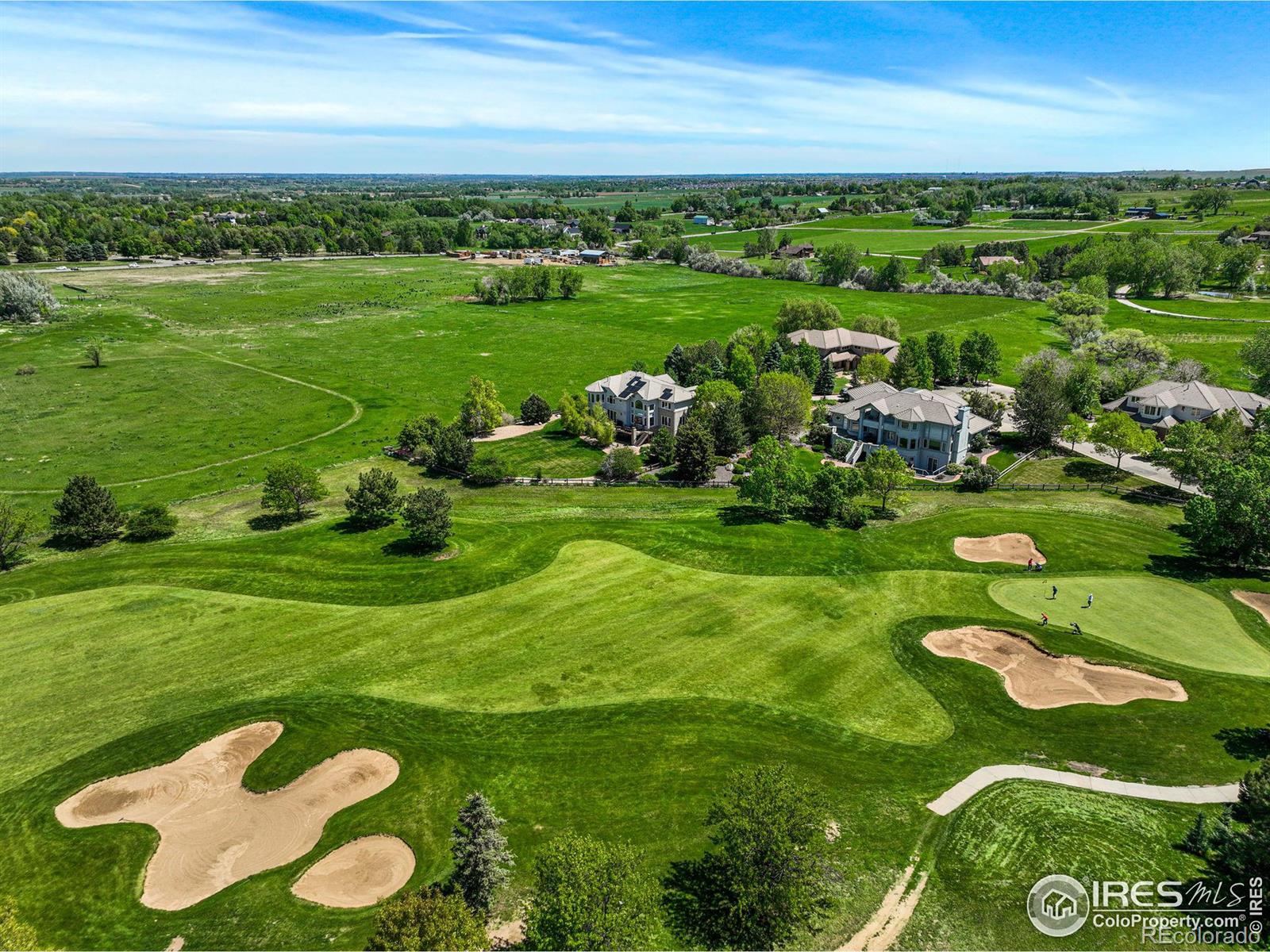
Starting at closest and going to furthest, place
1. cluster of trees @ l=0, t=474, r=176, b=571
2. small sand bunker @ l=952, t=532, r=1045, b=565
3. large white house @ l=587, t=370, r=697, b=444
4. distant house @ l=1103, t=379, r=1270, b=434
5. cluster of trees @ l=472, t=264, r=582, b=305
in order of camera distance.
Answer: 1. small sand bunker @ l=952, t=532, r=1045, b=565
2. cluster of trees @ l=0, t=474, r=176, b=571
3. distant house @ l=1103, t=379, r=1270, b=434
4. large white house @ l=587, t=370, r=697, b=444
5. cluster of trees @ l=472, t=264, r=582, b=305

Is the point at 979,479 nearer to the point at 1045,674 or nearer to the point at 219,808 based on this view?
the point at 1045,674

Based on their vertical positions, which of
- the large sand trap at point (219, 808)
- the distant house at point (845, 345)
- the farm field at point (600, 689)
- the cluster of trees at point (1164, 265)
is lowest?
the large sand trap at point (219, 808)

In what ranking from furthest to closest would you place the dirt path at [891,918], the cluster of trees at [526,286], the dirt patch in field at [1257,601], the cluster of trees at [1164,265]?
1. the cluster of trees at [526,286]
2. the cluster of trees at [1164,265]
3. the dirt patch in field at [1257,601]
4. the dirt path at [891,918]

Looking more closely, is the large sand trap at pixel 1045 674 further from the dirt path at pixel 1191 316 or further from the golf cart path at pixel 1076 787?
the dirt path at pixel 1191 316

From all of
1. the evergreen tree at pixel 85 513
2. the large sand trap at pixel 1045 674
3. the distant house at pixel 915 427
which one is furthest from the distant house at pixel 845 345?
the evergreen tree at pixel 85 513

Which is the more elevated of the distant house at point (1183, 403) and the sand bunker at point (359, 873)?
the distant house at point (1183, 403)

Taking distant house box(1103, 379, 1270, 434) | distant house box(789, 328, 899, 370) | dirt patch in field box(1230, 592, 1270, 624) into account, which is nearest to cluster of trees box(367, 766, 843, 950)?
dirt patch in field box(1230, 592, 1270, 624)

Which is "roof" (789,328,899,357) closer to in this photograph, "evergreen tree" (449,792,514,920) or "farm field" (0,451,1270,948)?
"farm field" (0,451,1270,948)
